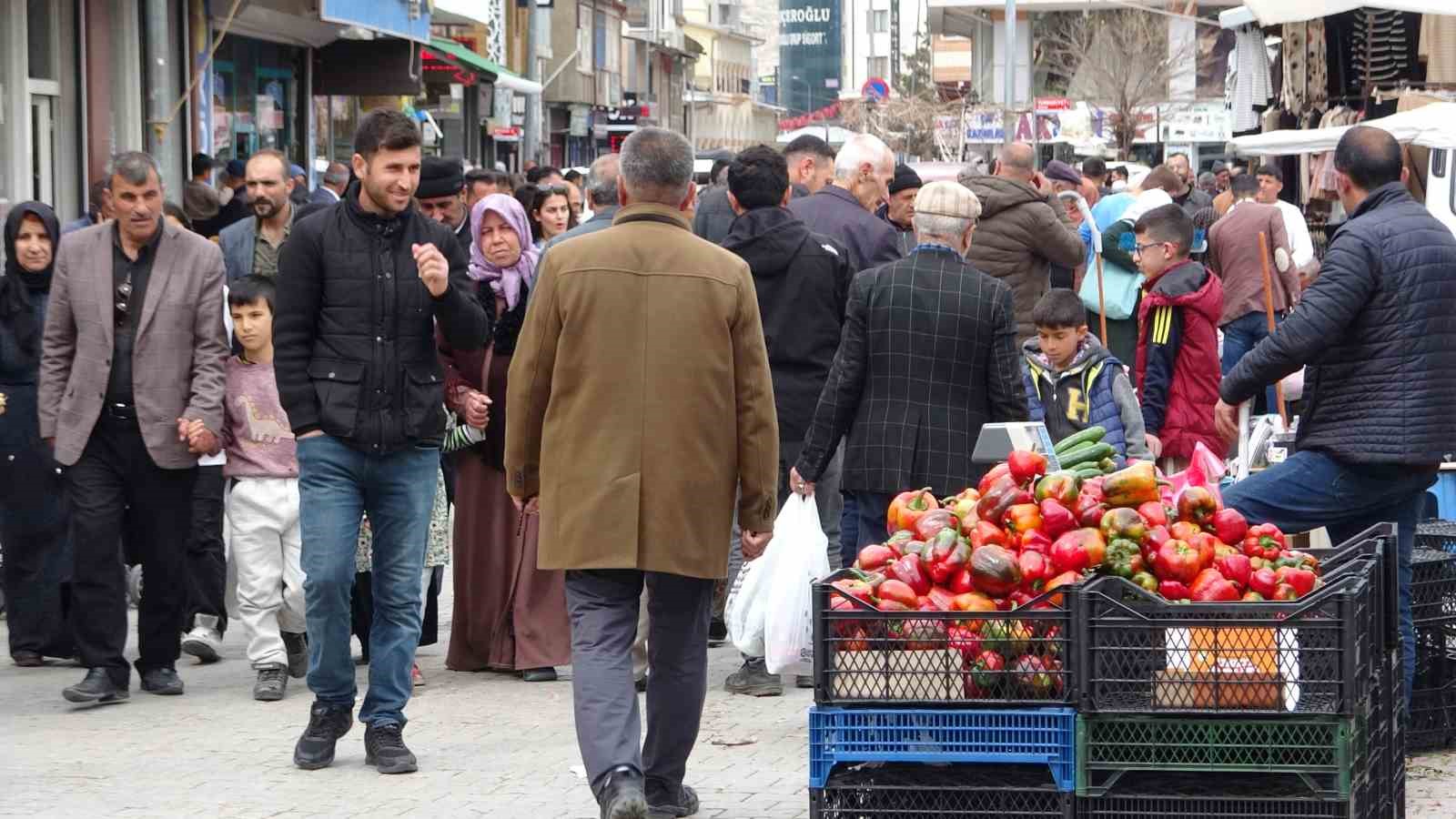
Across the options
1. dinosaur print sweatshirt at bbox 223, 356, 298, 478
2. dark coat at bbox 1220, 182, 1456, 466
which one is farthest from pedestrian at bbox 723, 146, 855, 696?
dark coat at bbox 1220, 182, 1456, 466

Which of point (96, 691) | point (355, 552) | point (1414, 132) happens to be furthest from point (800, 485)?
point (1414, 132)

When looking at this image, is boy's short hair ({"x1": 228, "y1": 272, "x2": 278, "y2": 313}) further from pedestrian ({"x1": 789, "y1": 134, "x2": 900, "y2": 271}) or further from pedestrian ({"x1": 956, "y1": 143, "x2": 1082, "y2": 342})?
pedestrian ({"x1": 956, "y1": 143, "x2": 1082, "y2": 342})

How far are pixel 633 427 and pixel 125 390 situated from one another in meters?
3.25

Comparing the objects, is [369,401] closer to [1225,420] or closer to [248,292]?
[248,292]

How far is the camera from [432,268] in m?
6.75

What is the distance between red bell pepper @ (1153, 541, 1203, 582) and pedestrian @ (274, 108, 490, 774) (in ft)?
8.97

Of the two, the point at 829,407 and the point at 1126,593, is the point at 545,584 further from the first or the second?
the point at 1126,593

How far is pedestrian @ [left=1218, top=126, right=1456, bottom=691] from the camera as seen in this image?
650 centimetres

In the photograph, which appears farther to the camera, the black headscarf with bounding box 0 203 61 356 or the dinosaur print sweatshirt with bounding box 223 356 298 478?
the black headscarf with bounding box 0 203 61 356

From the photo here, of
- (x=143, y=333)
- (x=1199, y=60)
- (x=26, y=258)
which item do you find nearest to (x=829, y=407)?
(x=143, y=333)

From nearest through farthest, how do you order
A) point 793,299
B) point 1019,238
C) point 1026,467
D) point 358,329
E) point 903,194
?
1. point 1026,467
2. point 358,329
3. point 793,299
4. point 1019,238
5. point 903,194

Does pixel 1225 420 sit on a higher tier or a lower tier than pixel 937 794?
higher

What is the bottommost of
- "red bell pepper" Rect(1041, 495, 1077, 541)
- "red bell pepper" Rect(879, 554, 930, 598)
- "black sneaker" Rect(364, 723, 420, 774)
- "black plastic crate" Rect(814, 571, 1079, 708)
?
"black sneaker" Rect(364, 723, 420, 774)

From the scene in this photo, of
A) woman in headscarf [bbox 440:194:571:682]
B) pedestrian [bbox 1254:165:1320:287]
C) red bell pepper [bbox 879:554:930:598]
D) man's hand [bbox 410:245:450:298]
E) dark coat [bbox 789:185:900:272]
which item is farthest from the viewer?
pedestrian [bbox 1254:165:1320:287]
